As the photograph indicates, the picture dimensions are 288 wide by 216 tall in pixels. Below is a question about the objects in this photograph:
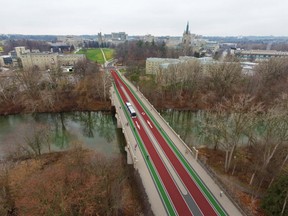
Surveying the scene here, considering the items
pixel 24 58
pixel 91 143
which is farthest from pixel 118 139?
pixel 24 58

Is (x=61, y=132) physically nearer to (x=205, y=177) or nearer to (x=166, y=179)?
(x=166, y=179)

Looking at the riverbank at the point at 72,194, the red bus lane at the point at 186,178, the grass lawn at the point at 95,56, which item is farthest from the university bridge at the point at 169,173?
the grass lawn at the point at 95,56

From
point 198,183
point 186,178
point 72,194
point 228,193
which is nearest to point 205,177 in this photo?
point 198,183

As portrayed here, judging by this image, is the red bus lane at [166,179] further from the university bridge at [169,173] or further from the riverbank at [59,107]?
the riverbank at [59,107]

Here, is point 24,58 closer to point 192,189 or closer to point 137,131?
point 137,131

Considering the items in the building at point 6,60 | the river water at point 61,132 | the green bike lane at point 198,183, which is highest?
the building at point 6,60

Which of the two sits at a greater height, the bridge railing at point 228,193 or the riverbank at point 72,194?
the riverbank at point 72,194

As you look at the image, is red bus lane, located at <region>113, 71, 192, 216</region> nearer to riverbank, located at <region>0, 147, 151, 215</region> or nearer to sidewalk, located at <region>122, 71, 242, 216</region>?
riverbank, located at <region>0, 147, 151, 215</region>

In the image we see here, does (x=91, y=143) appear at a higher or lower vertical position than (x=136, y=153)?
lower
